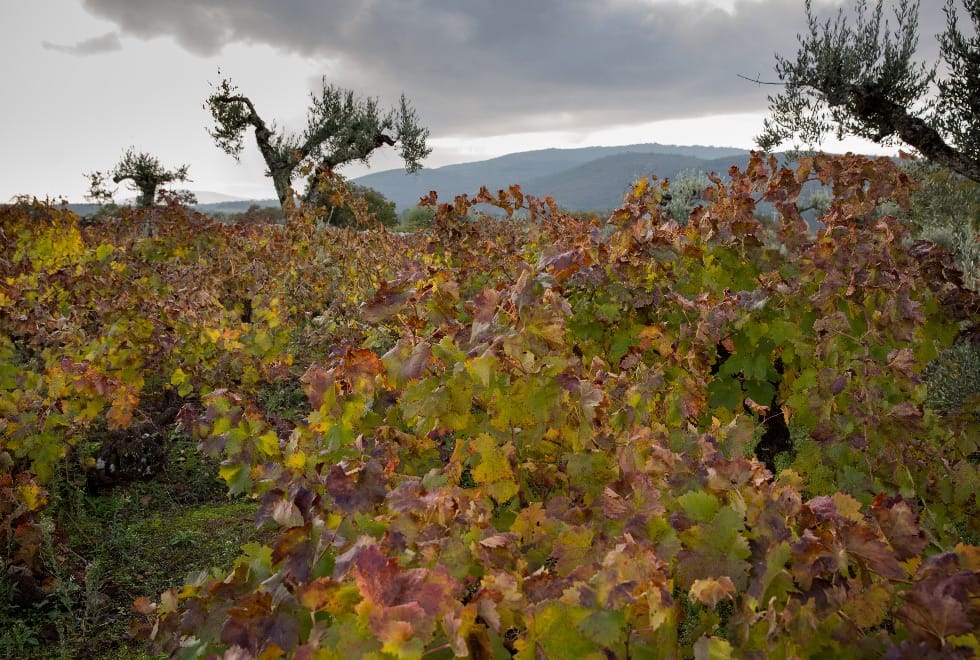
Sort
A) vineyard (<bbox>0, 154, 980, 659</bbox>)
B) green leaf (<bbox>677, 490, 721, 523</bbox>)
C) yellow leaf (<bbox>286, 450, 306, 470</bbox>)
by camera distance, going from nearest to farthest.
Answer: vineyard (<bbox>0, 154, 980, 659</bbox>), green leaf (<bbox>677, 490, 721, 523</bbox>), yellow leaf (<bbox>286, 450, 306, 470</bbox>)

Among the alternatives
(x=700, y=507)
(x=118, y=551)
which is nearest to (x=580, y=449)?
(x=700, y=507)

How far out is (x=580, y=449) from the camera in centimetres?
180

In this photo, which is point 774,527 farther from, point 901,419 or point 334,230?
point 334,230

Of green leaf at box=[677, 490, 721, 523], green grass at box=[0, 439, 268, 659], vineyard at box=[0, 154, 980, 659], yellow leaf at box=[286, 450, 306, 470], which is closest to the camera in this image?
vineyard at box=[0, 154, 980, 659]

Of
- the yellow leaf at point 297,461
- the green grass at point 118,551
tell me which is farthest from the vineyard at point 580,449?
the green grass at point 118,551

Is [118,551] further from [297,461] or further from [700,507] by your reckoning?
[700,507]

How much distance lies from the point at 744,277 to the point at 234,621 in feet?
9.83

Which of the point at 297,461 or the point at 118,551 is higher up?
the point at 297,461

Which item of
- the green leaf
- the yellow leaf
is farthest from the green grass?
the green leaf

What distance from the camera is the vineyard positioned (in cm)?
112

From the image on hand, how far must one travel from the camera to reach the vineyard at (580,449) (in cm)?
112

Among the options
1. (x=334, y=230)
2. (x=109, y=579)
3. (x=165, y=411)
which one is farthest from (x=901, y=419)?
(x=334, y=230)

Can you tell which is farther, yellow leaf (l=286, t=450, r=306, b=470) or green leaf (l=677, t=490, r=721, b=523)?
yellow leaf (l=286, t=450, r=306, b=470)

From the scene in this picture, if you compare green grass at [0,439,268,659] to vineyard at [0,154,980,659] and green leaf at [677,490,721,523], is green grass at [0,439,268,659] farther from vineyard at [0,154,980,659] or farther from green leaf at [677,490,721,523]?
green leaf at [677,490,721,523]
